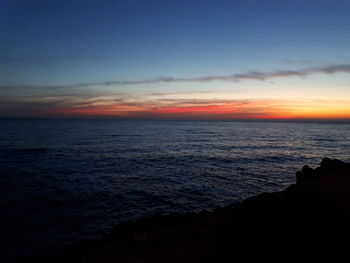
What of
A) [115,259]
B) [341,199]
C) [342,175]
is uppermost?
[342,175]

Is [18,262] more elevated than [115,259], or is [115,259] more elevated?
[115,259]

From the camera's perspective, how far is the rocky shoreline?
698 centimetres

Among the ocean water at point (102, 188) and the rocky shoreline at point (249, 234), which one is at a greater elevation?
the rocky shoreline at point (249, 234)

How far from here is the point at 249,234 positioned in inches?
307

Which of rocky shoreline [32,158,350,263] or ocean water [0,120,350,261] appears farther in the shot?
ocean water [0,120,350,261]

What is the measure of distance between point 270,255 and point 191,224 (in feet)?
10.1

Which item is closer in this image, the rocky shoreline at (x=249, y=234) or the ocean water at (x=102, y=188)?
the rocky shoreline at (x=249, y=234)

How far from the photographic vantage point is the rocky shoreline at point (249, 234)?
698 centimetres

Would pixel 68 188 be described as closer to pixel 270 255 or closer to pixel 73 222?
pixel 73 222

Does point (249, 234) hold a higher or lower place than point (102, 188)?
higher

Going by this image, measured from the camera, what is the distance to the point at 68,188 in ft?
57.3

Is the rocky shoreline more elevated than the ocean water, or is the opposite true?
the rocky shoreline

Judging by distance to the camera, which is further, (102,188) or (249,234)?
(102,188)

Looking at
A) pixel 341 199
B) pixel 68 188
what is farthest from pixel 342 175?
pixel 68 188
